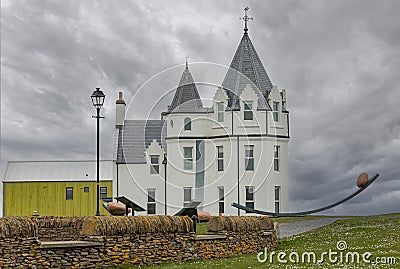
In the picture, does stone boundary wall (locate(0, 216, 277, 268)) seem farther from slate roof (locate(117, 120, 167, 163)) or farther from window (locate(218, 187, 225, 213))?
slate roof (locate(117, 120, 167, 163))

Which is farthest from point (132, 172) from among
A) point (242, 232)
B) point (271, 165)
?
point (242, 232)

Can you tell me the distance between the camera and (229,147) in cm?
4991

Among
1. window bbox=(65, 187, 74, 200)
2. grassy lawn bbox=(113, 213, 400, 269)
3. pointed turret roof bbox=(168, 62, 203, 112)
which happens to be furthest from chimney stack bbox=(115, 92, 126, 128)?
grassy lawn bbox=(113, 213, 400, 269)

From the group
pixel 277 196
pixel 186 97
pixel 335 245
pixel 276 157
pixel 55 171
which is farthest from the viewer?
pixel 55 171

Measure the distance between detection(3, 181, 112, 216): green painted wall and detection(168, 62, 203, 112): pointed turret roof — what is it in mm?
11718

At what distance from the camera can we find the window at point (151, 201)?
5359 cm


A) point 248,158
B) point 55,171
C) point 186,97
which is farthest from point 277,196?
point 55,171

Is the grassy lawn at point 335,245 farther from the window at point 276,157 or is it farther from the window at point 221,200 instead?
the window at point 221,200

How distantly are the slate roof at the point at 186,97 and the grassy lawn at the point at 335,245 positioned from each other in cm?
1880

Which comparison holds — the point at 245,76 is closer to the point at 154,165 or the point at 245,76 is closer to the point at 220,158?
the point at 220,158

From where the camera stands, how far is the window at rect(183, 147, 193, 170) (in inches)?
2018

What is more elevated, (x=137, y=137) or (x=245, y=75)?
(x=245, y=75)

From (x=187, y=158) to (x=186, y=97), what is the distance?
5027mm

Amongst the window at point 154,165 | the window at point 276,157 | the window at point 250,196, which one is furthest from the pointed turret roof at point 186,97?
the window at point 250,196
